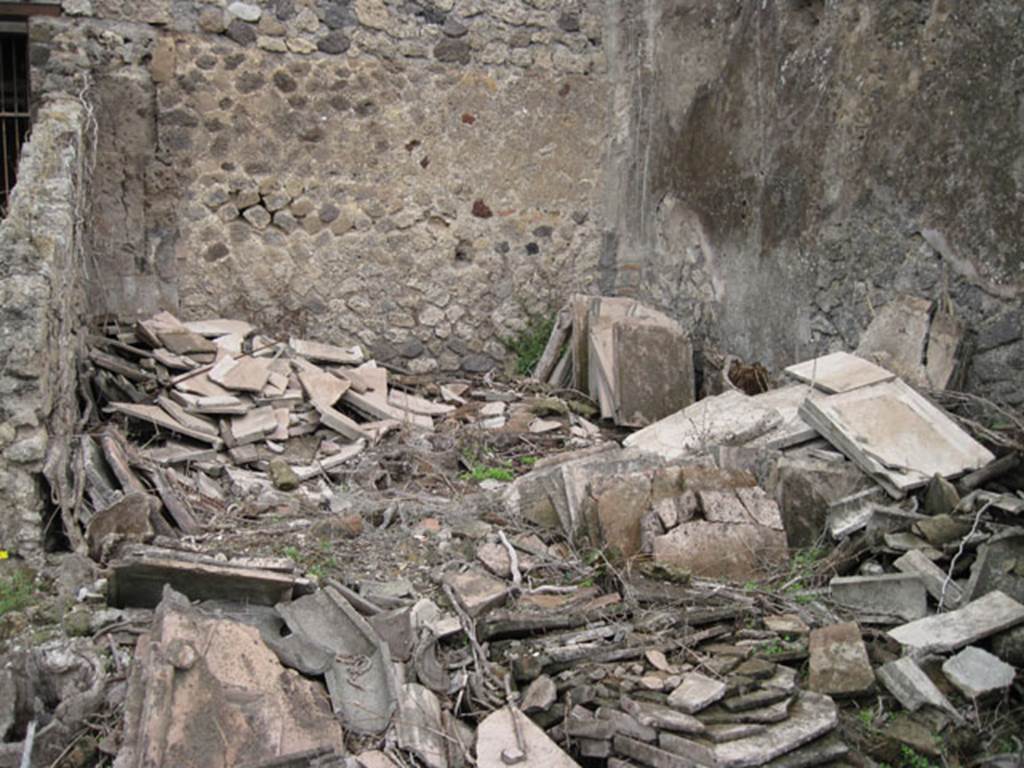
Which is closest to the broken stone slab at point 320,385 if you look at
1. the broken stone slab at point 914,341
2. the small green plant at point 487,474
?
the small green plant at point 487,474

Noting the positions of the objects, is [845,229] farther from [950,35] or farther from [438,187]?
[438,187]

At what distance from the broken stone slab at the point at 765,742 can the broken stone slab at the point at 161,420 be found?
3.65m

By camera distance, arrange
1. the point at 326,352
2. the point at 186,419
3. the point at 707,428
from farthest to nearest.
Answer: the point at 326,352, the point at 186,419, the point at 707,428

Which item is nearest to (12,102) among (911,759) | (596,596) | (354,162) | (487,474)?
(354,162)

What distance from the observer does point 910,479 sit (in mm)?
4723

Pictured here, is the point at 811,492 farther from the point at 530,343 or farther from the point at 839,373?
the point at 530,343

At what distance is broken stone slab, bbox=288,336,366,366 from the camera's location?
24.1ft

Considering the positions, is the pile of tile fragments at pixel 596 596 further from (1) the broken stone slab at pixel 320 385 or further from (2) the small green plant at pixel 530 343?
(2) the small green plant at pixel 530 343

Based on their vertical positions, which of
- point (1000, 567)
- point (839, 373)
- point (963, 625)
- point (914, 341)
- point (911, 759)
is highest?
point (914, 341)

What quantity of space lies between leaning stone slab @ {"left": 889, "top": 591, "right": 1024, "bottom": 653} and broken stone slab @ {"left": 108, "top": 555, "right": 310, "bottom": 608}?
2.40 metres

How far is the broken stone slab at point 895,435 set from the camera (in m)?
4.77

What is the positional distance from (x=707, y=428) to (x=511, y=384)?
2622 mm

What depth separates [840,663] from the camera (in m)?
3.71

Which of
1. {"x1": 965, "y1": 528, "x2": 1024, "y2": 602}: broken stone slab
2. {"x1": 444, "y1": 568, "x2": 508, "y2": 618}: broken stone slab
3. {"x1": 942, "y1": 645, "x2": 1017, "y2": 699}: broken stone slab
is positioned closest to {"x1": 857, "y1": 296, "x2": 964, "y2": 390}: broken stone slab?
{"x1": 965, "y1": 528, "x2": 1024, "y2": 602}: broken stone slab
